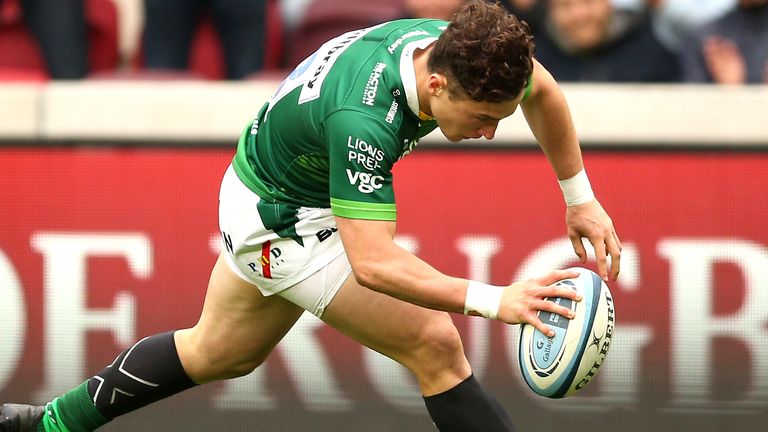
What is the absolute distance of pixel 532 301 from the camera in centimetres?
377

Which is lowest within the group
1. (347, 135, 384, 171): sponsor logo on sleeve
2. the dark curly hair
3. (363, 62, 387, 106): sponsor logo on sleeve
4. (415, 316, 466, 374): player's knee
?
(415, 316, 466, 374): player's knee

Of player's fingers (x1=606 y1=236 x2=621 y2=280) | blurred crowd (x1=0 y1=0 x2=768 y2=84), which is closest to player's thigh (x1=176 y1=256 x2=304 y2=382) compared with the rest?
player's fingers (x1=606 y1=236 x2=621 y2=280)

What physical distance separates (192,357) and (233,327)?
21 centimetres

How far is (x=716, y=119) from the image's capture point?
5.80 meters

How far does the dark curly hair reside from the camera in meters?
3.71

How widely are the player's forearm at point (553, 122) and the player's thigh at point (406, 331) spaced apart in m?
0.66

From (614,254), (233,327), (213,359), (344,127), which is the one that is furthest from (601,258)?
(213,359)

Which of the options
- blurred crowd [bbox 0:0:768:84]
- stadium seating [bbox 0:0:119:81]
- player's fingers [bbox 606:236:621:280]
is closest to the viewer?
player's fingers [bbox 606:236:621:280]

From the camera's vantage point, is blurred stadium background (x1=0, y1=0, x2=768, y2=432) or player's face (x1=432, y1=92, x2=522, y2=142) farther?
blurred stadium background (x1=0, y1=0, x2=768, y2=432)

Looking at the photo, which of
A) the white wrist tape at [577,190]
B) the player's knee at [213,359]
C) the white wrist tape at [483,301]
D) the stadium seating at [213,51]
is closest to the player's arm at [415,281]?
the white wrist tape at [483,301]

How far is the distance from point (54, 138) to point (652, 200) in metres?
2.53

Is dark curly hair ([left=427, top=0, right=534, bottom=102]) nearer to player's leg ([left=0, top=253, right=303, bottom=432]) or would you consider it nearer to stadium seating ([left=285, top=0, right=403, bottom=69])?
player's leg ([left=0, top=253, right=303, bottom=432])

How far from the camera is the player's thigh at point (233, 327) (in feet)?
14.6

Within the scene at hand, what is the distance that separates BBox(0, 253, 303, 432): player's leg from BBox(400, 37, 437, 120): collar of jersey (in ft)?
2.87
